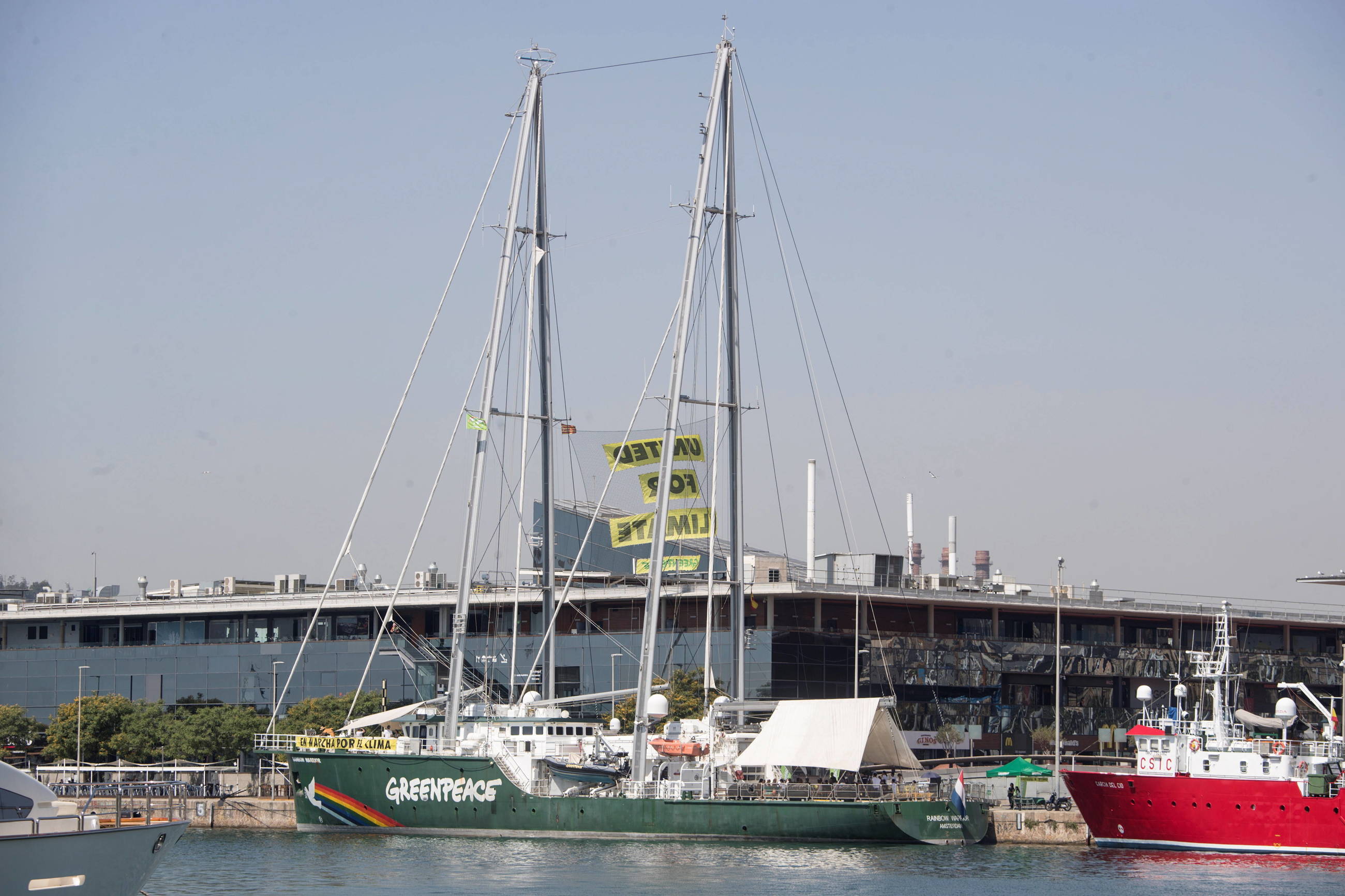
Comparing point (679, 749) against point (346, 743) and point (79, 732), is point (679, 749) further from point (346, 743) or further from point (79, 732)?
point (79, 732)

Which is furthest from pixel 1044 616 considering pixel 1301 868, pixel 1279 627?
pixel 1301 868

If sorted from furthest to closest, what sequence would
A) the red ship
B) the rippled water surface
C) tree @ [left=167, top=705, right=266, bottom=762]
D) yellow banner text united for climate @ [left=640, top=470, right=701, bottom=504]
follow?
1. tree @ [left=167, top=705, right=266, bottom=762]
2. yellow banner text united for climate @ [left=640, top=470, right=701, bottom=504]
3. the red ship
4. the rippled water surface

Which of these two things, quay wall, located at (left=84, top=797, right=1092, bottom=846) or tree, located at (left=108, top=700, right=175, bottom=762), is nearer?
quay wall, located at (left=84, top=797, right=1092, bottom=846)

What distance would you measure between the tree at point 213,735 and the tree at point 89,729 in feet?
16.8

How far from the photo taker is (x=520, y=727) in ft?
217

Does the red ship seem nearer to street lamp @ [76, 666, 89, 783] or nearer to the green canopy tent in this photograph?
the green canopy tent

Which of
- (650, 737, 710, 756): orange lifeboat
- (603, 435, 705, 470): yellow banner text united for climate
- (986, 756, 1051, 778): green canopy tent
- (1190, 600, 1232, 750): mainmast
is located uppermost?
(603, 435, 705, 470): yellow banner text united for climate

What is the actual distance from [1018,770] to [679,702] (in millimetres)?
16830

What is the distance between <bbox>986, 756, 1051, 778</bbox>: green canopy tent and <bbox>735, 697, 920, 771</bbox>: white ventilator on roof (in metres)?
17.6

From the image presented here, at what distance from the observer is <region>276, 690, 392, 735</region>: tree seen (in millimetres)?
94000

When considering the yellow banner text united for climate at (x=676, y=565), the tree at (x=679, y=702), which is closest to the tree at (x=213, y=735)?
the tree at (x=679, y=702)

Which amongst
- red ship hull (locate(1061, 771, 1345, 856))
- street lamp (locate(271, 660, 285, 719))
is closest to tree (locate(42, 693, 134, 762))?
street lamp (locate(271, 660, 285, 719))

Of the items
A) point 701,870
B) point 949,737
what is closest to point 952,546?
point 949,737

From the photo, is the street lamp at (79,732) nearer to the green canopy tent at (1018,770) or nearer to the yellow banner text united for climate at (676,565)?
the yellow banner text united for climate at (676,565)
